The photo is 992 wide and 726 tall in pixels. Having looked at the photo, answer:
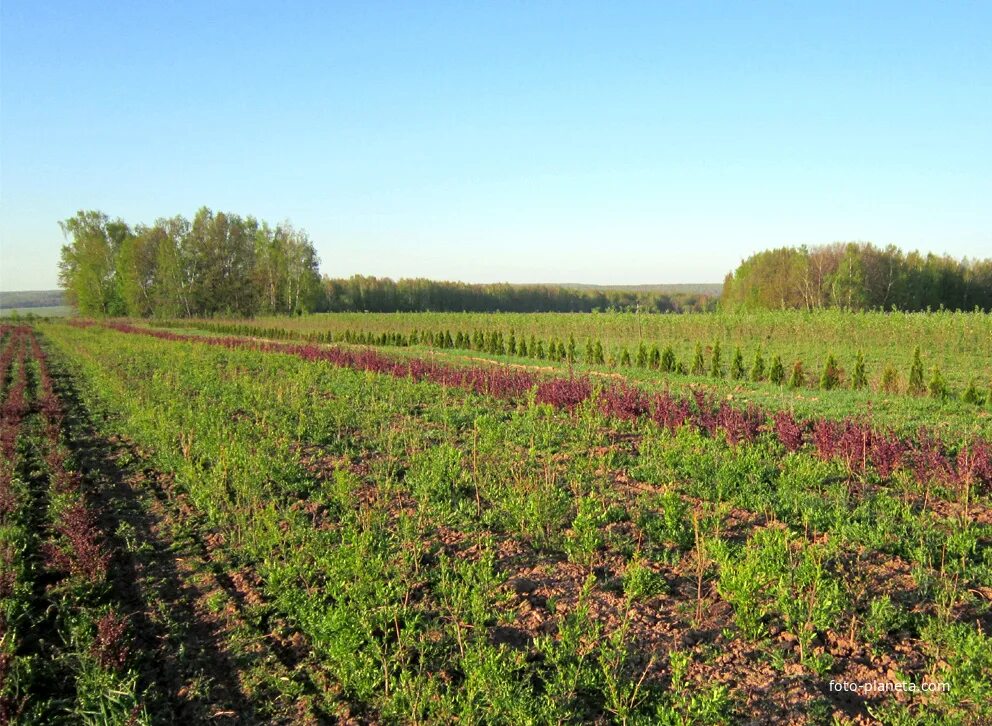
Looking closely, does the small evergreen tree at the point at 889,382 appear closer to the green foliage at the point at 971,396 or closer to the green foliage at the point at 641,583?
the green foliage at the point at 971,396

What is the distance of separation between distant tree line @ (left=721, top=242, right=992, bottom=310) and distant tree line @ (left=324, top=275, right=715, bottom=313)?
8.48 meters

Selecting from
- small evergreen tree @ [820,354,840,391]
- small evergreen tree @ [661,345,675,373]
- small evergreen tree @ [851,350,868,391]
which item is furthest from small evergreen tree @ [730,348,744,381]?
small evergreen tree @ [851,350,868,391]

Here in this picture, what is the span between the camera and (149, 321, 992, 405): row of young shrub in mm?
12883

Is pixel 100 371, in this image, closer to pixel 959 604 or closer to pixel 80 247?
pixel 959 604

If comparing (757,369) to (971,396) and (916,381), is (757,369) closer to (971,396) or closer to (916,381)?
(916,381)

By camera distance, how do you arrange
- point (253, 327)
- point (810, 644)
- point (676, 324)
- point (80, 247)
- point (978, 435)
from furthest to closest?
point (80, 247)
point (253, 327)
point (676, 324)
point (978, 435)
point (810, 644)

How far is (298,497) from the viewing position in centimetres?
697

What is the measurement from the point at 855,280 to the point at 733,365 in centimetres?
3499

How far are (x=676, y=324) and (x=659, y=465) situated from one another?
20.4m

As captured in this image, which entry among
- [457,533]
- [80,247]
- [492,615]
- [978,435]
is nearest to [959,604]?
[492,615]

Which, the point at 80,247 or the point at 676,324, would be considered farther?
the point at 80,247

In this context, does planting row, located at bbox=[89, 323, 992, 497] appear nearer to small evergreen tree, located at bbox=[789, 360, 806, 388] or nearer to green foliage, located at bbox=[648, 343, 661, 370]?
small evergreen tree, located at bbox=[789, 360, 806, 388]

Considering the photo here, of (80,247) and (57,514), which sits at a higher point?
(80,247)

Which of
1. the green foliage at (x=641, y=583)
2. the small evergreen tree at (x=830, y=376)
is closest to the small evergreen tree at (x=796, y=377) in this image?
the small evergreen tree at (x=830, y=376)
